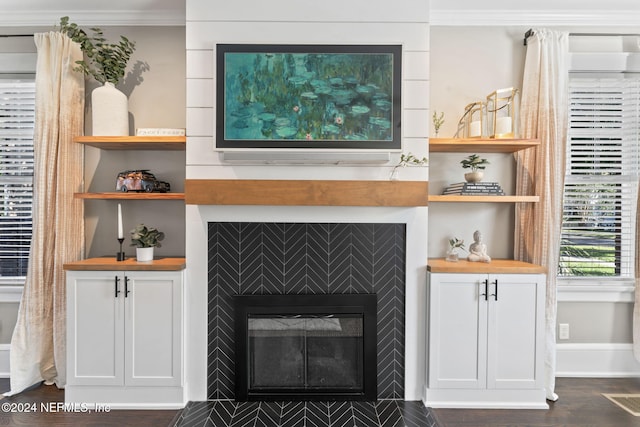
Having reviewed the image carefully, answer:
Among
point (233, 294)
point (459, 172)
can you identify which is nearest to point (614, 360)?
point (459, 172)

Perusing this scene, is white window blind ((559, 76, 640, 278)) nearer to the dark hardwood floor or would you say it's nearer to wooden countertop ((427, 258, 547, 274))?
wooden countertop ((427, 258, 547, 274))

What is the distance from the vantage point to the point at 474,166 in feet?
9.62

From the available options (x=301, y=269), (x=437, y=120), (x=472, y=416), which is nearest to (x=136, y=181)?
(x=301, y=269)

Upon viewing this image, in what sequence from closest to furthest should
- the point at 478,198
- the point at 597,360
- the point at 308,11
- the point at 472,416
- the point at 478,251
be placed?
the point at 472,416 < the point at 308,11 < the point at 478,198 < the point at 478,251 < the point at 597,360

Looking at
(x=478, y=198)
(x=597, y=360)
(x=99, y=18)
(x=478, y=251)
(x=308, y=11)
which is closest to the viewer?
(x=308, y=11)

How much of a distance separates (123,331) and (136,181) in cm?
98

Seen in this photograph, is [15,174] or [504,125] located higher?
[504,125]

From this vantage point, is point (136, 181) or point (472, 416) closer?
point (472, 416)

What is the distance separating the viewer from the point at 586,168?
3.16m

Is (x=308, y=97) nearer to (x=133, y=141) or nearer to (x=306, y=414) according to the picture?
(x=133, y=141)

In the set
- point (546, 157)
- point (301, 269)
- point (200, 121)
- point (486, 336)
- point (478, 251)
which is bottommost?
point (486, 336)

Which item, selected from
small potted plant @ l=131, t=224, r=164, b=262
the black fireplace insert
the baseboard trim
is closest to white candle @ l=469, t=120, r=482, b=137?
the black fireplace insert

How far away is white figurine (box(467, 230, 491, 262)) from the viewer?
283 centimetres

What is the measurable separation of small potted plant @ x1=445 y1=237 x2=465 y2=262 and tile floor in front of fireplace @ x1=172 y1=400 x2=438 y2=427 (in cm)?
98
